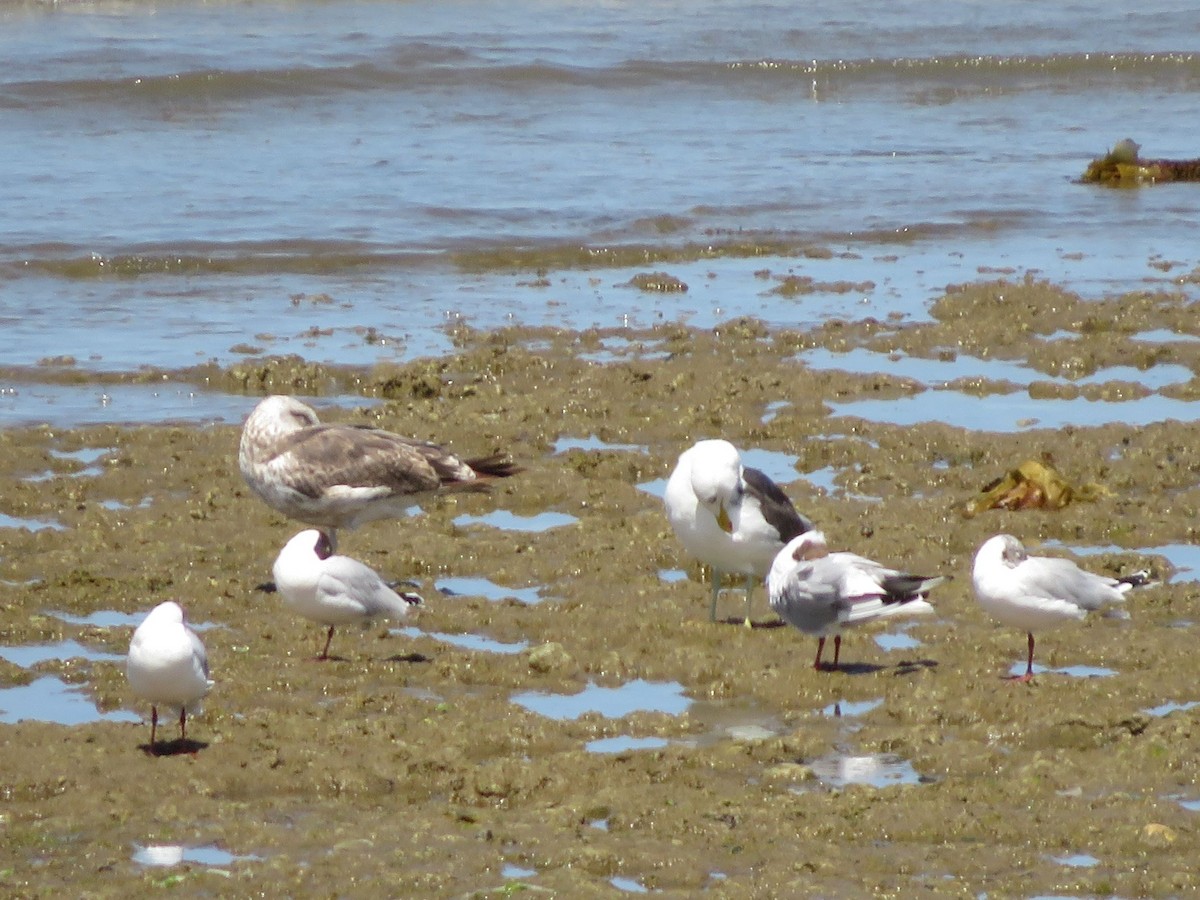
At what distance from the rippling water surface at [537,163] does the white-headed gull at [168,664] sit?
5327 mm

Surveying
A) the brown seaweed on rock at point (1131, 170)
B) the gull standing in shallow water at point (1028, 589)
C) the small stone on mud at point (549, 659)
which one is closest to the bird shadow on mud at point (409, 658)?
the small stone on mud at point (549, 659)

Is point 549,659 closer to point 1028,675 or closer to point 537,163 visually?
point 1028,675

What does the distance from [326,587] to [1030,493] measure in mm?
3209

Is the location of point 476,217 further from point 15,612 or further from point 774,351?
point 15,612

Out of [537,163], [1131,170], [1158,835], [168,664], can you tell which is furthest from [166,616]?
[1131,170]

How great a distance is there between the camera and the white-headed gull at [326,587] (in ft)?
21.6

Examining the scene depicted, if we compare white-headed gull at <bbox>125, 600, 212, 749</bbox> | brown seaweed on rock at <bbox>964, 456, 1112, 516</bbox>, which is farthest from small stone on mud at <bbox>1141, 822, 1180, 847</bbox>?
brown seaweed on rock at <bbox>964, 456, 1112, 516</bbox>

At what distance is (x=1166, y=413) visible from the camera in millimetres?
9547

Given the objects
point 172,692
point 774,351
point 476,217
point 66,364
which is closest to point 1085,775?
point 172,692

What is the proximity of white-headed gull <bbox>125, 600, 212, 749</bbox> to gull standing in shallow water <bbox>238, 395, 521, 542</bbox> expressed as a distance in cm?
207

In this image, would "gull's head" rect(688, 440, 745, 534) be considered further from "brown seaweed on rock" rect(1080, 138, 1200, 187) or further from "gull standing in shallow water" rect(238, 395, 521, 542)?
"brown seaweed on rock" rect(1080, 138, 1200, 187)

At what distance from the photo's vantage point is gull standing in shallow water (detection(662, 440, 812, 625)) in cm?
721

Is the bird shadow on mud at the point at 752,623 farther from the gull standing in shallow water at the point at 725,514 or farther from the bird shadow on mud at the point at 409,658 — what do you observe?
the bird shadow on mud at the point at 409,658

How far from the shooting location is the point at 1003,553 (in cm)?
647
